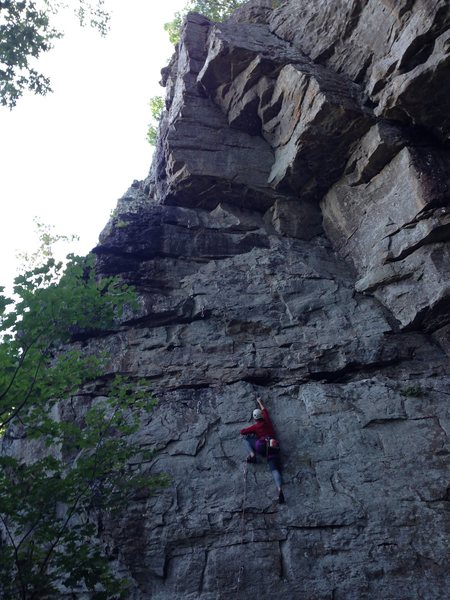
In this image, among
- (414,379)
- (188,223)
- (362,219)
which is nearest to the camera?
(414,379)

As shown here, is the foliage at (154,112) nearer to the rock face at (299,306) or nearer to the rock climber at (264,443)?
the rock face at (299,306)

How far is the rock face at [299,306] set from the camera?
7.99m

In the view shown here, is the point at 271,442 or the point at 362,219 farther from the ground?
the point at 362,219

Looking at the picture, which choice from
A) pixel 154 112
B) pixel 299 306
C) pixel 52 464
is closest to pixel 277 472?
pixel 52 464

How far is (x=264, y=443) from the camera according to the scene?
8992mm

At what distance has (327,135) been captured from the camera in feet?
42.6

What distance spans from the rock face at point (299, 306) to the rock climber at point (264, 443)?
0.21 meters

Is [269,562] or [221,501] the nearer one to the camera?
[269,562]

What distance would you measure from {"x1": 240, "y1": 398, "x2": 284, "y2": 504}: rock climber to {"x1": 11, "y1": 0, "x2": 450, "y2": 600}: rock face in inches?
8.1

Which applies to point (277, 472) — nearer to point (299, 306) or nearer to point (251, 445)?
point (251, 445)

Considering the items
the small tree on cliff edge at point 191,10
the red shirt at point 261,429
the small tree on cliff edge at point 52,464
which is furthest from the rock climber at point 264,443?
the small tree on cliff edge at point 191,10

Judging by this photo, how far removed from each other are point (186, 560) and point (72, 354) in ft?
12.6

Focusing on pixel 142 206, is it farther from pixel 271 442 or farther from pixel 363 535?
pixel 363 535

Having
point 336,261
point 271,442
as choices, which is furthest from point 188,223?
point 271,442
